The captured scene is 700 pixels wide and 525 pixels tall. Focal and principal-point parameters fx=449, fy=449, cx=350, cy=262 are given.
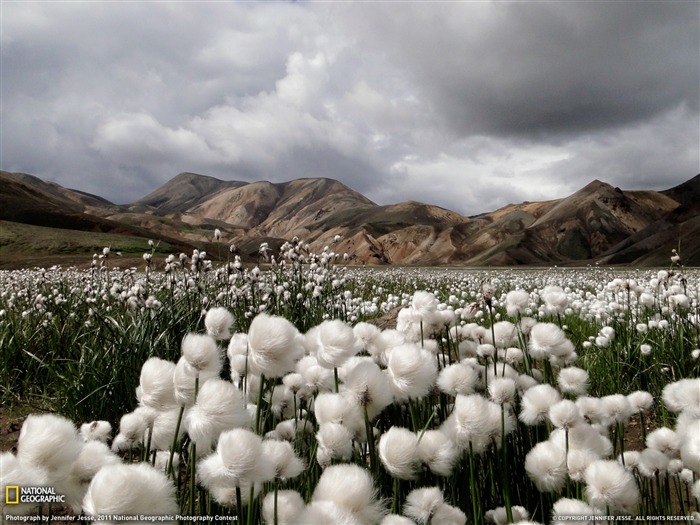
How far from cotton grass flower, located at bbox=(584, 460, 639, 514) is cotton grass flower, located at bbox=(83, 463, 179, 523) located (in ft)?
4.90

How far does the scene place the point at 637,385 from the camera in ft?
16.9

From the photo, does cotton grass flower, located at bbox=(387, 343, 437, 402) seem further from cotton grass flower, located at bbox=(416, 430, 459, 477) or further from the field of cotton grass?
cotton grass flower, located at bbox=(416, 430, 459, 477)

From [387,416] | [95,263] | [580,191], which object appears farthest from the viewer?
[580,191]

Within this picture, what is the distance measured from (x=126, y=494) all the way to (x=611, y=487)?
1.65 metres

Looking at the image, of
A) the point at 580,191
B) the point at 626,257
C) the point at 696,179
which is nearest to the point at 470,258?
the point at 626,257

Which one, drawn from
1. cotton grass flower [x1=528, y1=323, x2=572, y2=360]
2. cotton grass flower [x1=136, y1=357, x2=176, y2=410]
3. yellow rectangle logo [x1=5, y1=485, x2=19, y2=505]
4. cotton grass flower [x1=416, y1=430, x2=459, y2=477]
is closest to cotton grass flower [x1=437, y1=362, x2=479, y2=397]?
cotton grass flower [x1=416, y1=430, x2=459, y2=477]

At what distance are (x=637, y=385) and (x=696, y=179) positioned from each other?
15729cm

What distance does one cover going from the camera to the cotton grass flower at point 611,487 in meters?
1.67

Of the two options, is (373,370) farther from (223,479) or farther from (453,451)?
(223,479)

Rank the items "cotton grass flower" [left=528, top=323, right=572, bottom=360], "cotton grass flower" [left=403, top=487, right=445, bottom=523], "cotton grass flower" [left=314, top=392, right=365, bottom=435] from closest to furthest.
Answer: "cotton grass flower" [left=403, top=487, right=445, bottom=523], "cotton grass flower" [left=314, top=392, right=365, bottom=435], "cotton grass flower" [left=528, top=323, right=572, bottom=360]

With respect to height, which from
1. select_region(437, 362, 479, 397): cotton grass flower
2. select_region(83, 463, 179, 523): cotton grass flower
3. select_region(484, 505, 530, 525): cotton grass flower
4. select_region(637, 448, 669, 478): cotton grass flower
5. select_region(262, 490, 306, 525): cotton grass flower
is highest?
select_region(437, 362, 479, 397): cotton grass flower

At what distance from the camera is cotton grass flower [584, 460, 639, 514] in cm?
167

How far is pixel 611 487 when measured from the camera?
5.49ft

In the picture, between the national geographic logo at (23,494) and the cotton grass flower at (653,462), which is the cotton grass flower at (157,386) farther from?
the cotton grass flower at (653,462)
